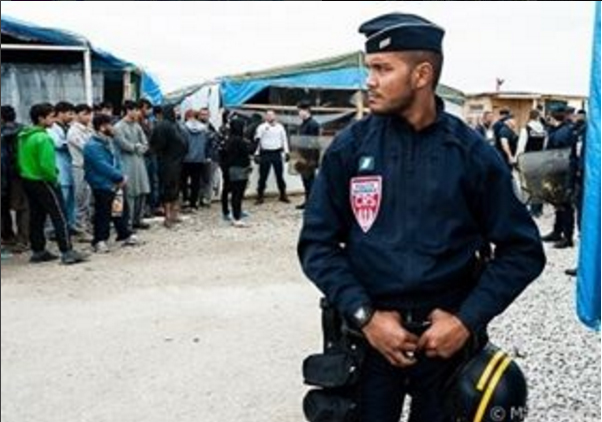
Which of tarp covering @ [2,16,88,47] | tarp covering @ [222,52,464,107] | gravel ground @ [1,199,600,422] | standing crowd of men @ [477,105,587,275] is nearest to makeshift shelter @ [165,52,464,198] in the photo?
tarp covering @ [222,52,464,107]

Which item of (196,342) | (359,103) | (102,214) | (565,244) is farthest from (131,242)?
(359,103)

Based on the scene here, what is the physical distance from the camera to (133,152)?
873 centimetres

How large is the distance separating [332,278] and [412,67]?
577mm

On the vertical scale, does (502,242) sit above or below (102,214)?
above

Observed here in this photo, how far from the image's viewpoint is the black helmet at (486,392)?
1922 mm

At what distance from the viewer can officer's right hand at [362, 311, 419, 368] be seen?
6.20 ft

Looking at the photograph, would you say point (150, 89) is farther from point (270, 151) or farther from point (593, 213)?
point (593, 213)

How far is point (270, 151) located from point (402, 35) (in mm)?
10720

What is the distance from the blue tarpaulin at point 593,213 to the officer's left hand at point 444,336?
108 inches

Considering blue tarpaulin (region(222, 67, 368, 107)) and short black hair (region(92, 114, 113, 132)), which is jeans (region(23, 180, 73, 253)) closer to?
short black hair (region(92, 114, 113, 132))

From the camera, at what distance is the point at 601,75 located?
14.1 feet

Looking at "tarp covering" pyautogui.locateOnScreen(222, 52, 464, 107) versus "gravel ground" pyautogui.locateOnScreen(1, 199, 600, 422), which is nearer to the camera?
"gravel ground" pyautogui.locateOnScreen(1, 199, 600, 422)

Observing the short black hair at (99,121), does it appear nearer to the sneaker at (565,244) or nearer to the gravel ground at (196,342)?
the gravel ground at (196,342)

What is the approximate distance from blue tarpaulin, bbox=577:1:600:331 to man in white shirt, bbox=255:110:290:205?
26.9 ft
